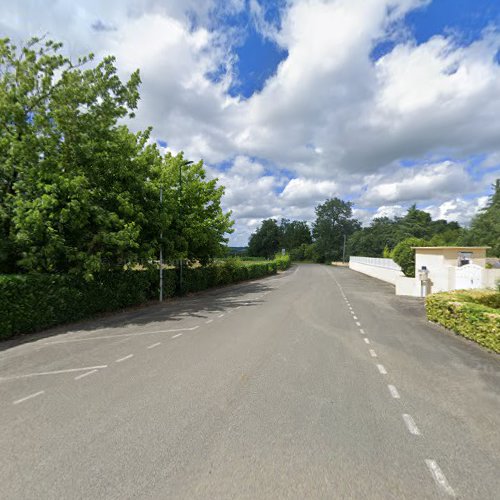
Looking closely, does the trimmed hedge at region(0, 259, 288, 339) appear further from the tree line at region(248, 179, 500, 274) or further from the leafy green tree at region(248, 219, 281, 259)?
the leafy green tree at region(248, 219, 281, 259)

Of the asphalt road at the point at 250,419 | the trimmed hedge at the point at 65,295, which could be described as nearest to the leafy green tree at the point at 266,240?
the trimmed hedge at the point at 65,295

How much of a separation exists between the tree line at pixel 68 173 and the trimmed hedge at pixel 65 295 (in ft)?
2.37

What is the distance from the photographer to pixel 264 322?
11422 mm

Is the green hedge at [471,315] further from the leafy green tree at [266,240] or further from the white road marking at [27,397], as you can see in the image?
the leafy green tree at [266,240]

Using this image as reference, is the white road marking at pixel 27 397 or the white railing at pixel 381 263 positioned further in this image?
the white railing at pixel 381 263

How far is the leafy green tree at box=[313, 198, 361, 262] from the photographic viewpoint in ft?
320

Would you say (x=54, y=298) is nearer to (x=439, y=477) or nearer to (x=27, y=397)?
(x=27, y=397)

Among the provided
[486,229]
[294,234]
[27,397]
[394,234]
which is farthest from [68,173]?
[294,234]

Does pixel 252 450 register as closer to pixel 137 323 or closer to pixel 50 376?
pixel 50 376

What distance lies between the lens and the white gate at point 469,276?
1449 cm

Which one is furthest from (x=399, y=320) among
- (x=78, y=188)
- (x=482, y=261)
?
(x=78, y=188)

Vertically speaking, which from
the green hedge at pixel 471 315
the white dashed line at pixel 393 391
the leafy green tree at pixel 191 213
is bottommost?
the white dashed line at pixel 393 391

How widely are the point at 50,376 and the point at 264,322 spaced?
6.89 metres

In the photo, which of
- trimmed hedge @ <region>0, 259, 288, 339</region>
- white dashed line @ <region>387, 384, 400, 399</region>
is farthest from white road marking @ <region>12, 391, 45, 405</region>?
white dashed line @ <region>387, 384, 400, 399</region>
